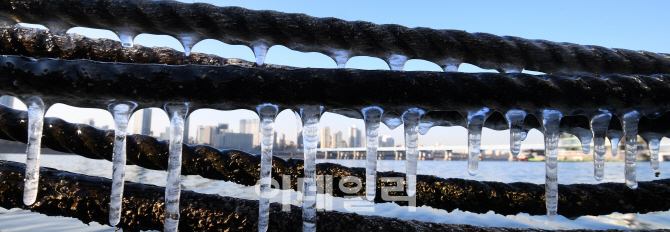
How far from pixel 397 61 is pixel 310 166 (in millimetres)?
368

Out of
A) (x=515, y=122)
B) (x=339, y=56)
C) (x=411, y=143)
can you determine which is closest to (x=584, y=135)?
(x=515, y=122)

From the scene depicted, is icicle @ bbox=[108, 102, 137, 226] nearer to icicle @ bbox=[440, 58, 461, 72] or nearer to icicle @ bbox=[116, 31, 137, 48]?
icicle @ bbox=[116, 31, 137, 48]

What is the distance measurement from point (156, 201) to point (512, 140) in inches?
38.5

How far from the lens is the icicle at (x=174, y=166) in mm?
760

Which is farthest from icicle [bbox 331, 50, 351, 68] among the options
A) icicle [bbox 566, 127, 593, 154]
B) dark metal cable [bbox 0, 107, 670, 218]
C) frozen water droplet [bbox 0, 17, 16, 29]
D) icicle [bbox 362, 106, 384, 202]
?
frozen water droplet [bbox 0, 17, 16, 29]

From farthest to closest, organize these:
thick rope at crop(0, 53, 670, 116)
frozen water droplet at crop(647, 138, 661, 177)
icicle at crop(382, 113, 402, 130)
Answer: frozen water droplet at crop(647, 138, 661, 177), icicle at crop(382, 113, 402, 130), thick rope at crop(0, 53, 670, 116)

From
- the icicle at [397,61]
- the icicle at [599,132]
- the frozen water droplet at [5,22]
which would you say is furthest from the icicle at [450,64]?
the frozen water droplet at [5,22]

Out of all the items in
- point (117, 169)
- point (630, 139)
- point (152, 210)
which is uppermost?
point (630, 139)

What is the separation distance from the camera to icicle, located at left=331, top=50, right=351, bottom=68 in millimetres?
938

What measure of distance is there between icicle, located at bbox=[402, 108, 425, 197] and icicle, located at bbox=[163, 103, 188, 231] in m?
0.48

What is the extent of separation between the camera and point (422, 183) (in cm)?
114

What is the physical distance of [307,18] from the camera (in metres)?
0.87

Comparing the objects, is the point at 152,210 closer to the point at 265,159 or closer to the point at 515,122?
the point at 265,159

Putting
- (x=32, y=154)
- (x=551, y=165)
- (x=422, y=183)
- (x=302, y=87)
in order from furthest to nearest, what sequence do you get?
1. (x=422, y=183)
2. (x=551, y=165)
3. (x=32, y=154)
4. (x=302, y=87)
